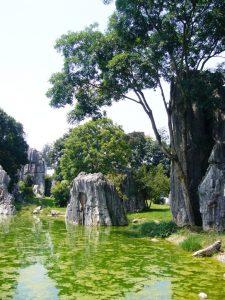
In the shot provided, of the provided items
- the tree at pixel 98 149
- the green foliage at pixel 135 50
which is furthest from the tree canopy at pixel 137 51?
the tree at pixel 98 149

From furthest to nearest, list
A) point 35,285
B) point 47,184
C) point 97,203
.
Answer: point 47,184 < point 97,203 < point 35,285

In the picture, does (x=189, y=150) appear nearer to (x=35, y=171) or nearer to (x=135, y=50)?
(x=135, y=50)

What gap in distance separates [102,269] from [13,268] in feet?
11.3

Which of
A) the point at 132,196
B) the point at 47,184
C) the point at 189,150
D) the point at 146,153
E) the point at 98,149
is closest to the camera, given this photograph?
the point at 189,150

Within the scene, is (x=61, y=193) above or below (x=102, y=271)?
above

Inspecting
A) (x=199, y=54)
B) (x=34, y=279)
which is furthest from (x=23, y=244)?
(x=199, y=54)

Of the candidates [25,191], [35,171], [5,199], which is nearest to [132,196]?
[5,199]

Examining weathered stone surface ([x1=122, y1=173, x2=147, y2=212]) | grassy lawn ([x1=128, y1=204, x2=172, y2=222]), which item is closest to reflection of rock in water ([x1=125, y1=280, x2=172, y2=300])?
grassy lawn ([x1=128, y1=204, x2=172, y2=222])

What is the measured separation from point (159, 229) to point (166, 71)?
437 inches

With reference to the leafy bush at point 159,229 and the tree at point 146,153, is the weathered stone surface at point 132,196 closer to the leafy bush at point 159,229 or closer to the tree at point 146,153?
the tree at point 146,153

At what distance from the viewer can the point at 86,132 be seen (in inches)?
1998

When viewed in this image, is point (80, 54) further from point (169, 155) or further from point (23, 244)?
point (23, 244)

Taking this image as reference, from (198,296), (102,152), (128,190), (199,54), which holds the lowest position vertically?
(198,296)

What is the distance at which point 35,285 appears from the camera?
1316 centimetres
